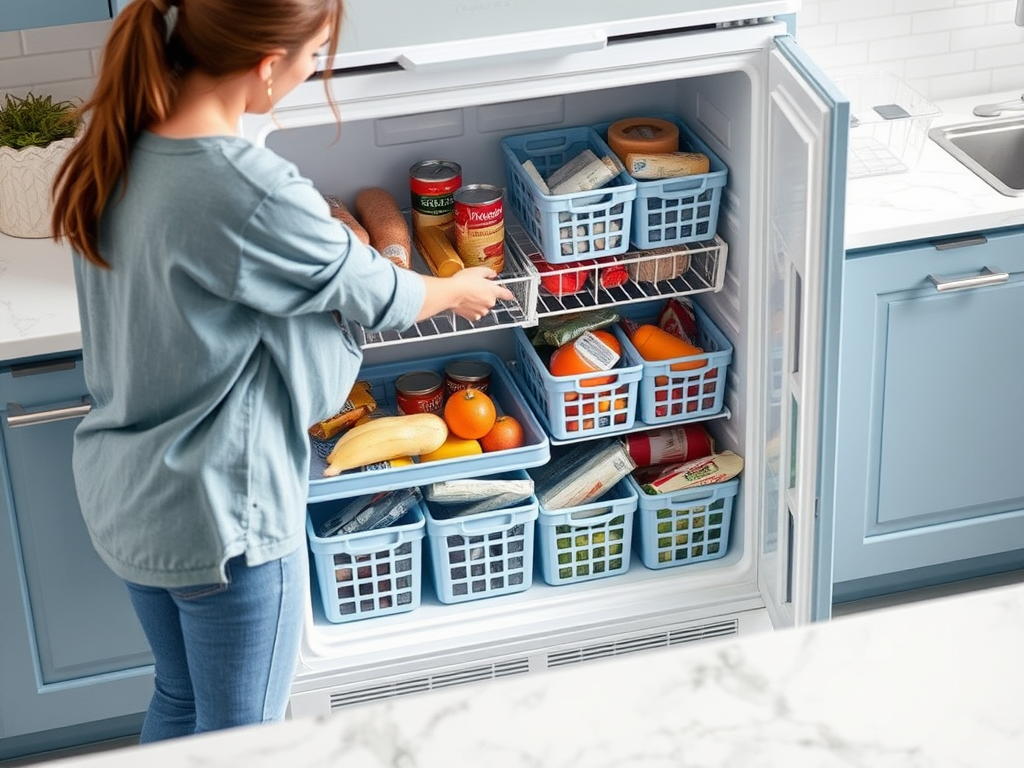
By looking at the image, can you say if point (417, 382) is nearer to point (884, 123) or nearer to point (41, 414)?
point (41, 414)

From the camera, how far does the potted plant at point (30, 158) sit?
2303 millimetres

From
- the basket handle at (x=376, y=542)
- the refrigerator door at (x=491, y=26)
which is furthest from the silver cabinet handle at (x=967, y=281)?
the basket handle at (x=376, y=542)

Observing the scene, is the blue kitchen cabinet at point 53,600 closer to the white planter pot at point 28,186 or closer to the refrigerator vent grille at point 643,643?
the white planter pot at point 28,186

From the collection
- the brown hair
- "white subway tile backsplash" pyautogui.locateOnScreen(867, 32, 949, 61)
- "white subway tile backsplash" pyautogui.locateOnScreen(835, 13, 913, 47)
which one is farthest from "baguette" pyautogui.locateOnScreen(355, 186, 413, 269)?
"white subway tile backsplash" pyautogui.locateOnScreen(867, 32, 949, 61)

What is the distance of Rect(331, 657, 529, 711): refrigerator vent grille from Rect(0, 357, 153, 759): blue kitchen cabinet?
354 millimetres

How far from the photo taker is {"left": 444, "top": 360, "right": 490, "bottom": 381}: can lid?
256 centimetres

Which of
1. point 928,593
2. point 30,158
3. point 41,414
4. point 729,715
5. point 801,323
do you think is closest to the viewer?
point 729,715

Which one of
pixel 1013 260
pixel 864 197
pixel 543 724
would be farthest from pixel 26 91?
pixel 543 724

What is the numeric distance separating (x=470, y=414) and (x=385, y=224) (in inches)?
14.2

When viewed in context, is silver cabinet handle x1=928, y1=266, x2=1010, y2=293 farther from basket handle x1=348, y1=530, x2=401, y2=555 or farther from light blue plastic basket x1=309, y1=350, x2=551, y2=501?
basket handle x1=348, y1=530, x2=401, y2=555

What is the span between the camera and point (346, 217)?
235 centimetres

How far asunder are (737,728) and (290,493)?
37.9 inches

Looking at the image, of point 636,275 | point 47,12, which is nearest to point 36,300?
point 47,12

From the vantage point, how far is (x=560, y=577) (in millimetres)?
2592
